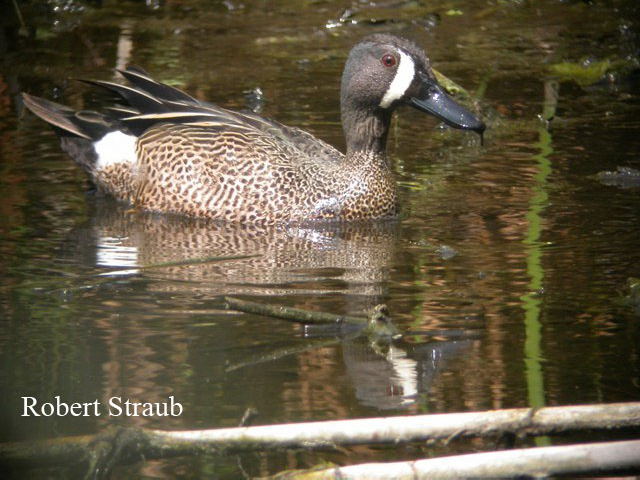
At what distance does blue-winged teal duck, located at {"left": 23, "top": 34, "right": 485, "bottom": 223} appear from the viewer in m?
7.60

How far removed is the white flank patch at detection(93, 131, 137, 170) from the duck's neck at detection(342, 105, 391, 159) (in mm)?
1339

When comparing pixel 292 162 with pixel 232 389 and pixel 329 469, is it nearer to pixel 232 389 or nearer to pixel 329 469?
pixel 232 389

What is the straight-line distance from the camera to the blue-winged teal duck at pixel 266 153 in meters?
7.60

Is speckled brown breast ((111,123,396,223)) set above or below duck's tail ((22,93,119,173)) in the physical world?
below

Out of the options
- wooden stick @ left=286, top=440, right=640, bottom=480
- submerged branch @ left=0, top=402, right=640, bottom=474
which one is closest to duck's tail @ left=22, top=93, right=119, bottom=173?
submerged branch @ left=0, top=402, right=640, bottom=474

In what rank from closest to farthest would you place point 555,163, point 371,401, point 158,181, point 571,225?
point 371,401, point 571,225, point 158,181, point 555,163

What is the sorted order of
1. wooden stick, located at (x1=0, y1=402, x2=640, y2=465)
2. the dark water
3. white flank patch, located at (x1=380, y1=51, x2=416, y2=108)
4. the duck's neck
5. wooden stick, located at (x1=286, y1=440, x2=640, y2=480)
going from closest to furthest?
wooden stick, located at (x1=286, y1=440, x2=640, y2=480), wooden stick, located at (x1=0, y1=402, x2=640, y2=465), the dark water, white flank patch, located at (x1=380, y1=51, x2=416, y2=108), the duck's neck

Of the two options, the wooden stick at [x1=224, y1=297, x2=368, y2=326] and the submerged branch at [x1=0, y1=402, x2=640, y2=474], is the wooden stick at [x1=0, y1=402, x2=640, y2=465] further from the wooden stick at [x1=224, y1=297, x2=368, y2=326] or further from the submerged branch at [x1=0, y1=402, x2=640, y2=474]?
the wooden stick at [x1=224, y1=297, x2=368, y2=326]

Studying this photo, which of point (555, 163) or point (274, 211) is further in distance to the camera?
point (555, 163)

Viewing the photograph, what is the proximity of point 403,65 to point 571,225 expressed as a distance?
1.33 m

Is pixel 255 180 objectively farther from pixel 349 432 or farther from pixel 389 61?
pixel 349 432

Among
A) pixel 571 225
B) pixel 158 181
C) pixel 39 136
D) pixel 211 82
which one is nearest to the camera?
pixel 571 225

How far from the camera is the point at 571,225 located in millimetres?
7242

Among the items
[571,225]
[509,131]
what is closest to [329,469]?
[571,225]
